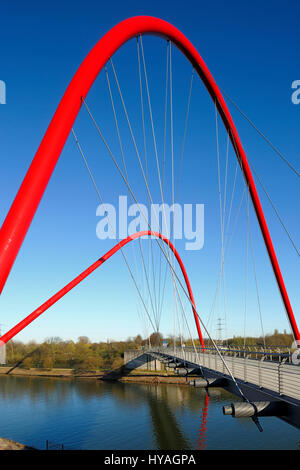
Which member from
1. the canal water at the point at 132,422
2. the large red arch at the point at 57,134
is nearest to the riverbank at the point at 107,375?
the canal water at the point at 132,422

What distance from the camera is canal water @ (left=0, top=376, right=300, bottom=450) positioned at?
826 inches

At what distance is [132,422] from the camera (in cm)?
2705

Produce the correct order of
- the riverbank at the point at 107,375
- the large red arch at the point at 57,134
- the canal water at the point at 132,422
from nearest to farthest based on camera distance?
1. the large red arch at the point at 57,134
2. the canal water at the point at 132,422
3. the riverbank at the point at 107,375

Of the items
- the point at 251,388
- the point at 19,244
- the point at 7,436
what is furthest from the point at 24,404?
the point at 19,244

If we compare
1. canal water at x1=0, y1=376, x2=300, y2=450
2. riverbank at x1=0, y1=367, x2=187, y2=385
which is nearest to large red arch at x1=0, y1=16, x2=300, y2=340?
canal water at x1=0, y1=376, x2=300, y2=450

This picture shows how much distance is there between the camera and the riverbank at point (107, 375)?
165ft

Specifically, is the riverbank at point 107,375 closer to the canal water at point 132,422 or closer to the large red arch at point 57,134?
the canal water at point 132,422

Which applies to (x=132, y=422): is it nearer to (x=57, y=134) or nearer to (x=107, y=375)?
(x=57, y=134)

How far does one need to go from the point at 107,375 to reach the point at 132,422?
102 ft

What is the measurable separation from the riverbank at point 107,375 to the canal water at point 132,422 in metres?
6.25

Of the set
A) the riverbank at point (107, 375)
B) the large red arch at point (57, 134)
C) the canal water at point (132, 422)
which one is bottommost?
the riverbank at point (107, 375)

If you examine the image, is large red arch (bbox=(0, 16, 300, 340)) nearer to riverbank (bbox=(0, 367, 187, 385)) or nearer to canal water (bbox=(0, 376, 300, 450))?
canal water (bbox=(0, 376, 300, 450))
